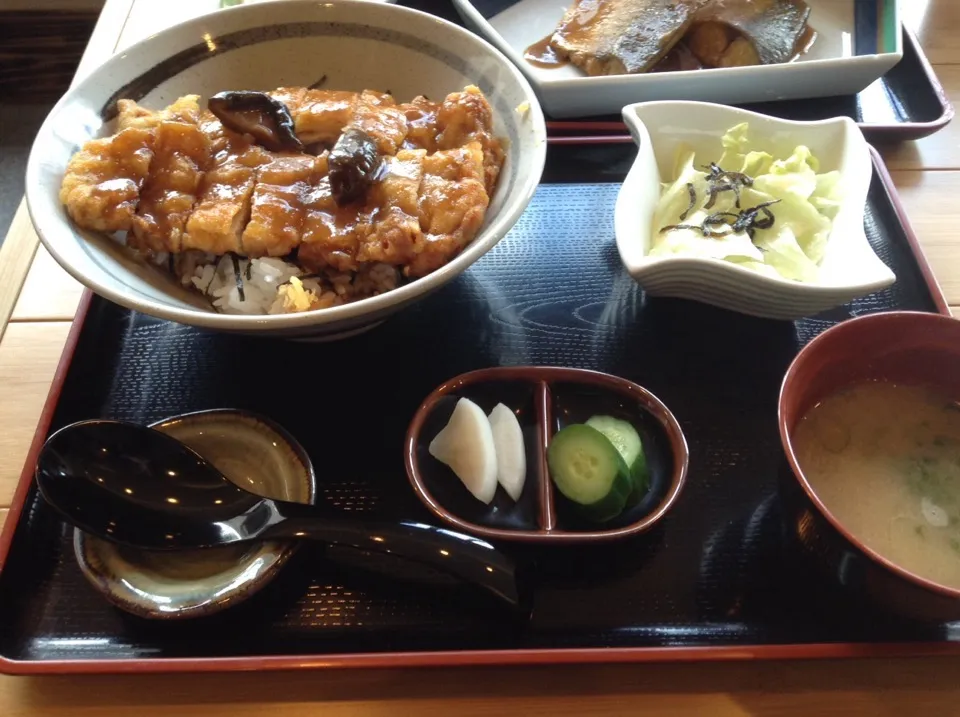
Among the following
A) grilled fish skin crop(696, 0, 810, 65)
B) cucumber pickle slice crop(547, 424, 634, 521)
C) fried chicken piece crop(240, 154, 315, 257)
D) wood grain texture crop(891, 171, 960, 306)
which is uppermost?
fried chicken piece crop(240, 154, 315, 257)

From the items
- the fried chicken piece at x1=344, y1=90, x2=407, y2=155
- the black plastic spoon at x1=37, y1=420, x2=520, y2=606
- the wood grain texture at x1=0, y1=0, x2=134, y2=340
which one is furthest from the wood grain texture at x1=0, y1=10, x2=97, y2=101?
the black plastic spoon at x1=37, y1=420, x2=520, y2=606

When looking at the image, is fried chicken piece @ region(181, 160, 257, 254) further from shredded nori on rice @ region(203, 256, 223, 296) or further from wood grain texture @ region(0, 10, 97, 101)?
wood grain texture @ region(0, 10, 97, 101)

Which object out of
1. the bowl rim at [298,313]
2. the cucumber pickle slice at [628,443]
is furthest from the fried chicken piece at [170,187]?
the cucumber pickle slice at [628,443]

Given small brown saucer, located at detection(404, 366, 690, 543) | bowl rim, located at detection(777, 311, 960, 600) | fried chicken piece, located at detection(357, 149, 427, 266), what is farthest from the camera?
fried chicken piece, located at detection(357, 149, 427, 266)

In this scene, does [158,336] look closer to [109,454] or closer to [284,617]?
[109,454]

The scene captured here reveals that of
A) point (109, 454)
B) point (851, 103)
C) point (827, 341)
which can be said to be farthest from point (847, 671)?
point (851, 103)

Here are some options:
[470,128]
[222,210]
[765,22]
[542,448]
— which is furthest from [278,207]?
[765,22]

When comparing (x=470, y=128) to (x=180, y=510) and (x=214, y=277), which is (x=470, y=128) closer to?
(x=214, y=277)
